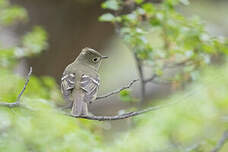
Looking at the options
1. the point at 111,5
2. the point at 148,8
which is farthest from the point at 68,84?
the point at 148,8

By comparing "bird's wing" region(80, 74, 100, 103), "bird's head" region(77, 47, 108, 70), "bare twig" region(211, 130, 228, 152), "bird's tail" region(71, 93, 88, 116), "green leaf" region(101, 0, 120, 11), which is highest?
"green leaf" region(101, 0, 120, 11)

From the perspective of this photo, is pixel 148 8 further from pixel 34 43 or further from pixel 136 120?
pixel 34 43

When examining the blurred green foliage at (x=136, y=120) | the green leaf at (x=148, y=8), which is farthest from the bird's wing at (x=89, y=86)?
the green leaf at (x=148, y=8)

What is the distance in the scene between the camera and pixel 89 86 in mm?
4094

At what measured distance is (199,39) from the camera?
4734mm

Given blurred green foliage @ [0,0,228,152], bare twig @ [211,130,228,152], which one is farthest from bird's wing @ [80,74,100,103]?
bare twig @ [211,130,228,152]

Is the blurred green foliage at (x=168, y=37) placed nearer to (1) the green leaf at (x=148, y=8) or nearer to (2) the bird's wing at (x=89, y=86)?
(1) the green leaf at (x=148, y=8)

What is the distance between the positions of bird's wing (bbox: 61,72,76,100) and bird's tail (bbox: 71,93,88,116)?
0.25 ft

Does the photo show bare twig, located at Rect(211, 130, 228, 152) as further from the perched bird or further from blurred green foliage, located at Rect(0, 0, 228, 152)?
the perched bird

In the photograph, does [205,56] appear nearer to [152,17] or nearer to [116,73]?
[152,17]

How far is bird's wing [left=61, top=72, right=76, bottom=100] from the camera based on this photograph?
13.3 ft

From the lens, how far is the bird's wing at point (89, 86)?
402 centimetres

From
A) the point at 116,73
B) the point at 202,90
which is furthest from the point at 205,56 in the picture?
the point at 116,73

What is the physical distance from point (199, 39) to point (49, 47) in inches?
128
